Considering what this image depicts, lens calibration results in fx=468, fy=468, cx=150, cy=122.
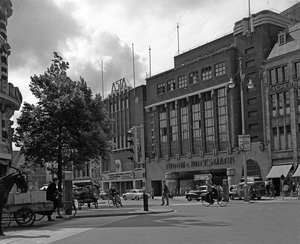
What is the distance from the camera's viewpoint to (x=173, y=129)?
71.8 m

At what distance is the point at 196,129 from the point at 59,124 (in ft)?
118

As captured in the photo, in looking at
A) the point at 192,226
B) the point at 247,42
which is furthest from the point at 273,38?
the point at 192,226

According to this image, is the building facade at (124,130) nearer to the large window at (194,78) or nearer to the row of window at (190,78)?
the row of window at (190,78)

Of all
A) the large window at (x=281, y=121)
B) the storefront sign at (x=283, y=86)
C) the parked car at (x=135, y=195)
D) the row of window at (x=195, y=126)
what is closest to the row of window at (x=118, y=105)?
the row of window at (x=195, y=126)

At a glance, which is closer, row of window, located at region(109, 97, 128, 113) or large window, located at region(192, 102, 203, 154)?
large window, located at region(192, 102, 203, 154)

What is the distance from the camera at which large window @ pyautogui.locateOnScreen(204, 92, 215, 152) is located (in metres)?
64.2

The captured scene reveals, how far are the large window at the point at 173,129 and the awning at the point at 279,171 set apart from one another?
20206mm

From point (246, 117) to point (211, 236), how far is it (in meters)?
47.5

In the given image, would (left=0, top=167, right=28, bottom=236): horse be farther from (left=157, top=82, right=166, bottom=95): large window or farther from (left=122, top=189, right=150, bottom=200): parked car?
(left=157, top=82, right=166, bottom=95): large window

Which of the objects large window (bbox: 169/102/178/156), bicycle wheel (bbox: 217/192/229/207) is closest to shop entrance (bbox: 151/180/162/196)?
large window (bbox: 169/102/178/156)

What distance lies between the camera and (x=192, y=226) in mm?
15328

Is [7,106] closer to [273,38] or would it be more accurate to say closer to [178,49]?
[273,38]

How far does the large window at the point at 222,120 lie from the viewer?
6200cm

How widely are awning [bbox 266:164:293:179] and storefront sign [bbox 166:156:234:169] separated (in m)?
7.95
